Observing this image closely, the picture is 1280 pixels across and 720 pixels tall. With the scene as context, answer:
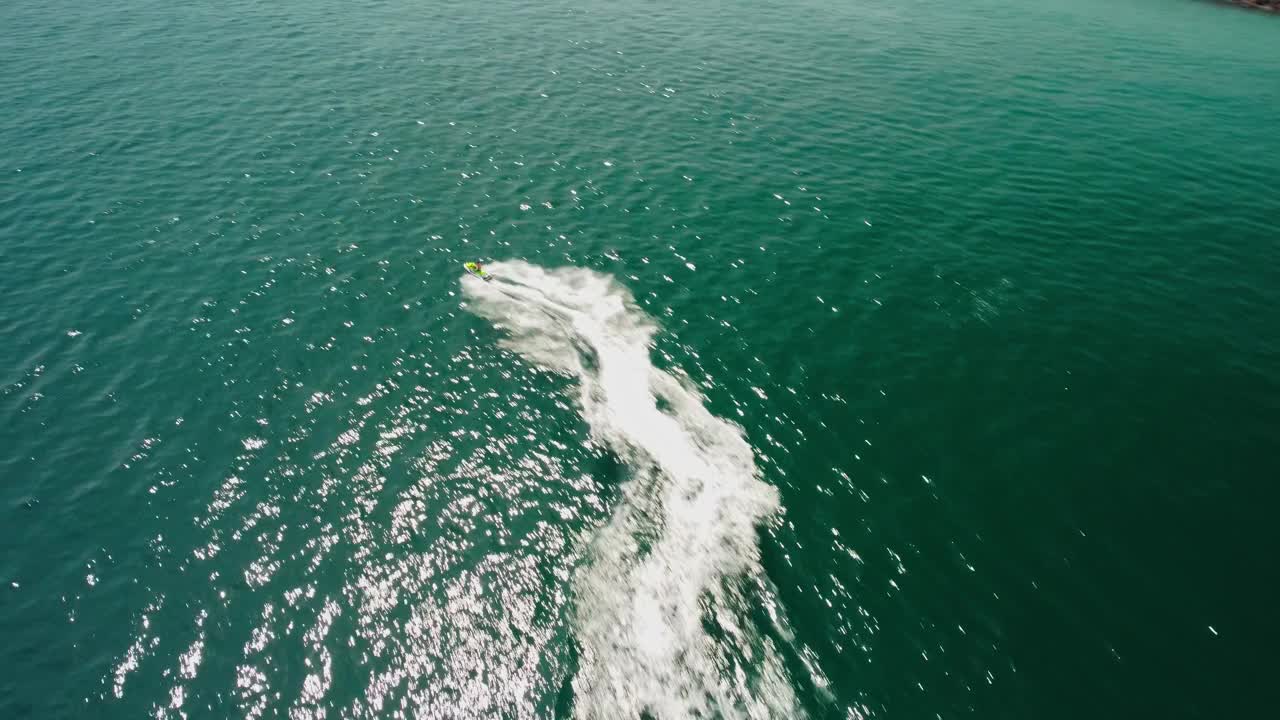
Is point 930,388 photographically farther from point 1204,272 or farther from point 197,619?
point 197,619

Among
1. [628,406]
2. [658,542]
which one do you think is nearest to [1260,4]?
[628,406]

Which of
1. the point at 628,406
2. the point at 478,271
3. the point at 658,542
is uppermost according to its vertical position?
the point at 478,271

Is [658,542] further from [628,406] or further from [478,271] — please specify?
[478,271]

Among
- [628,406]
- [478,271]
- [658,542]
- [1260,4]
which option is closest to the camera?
[658,542]

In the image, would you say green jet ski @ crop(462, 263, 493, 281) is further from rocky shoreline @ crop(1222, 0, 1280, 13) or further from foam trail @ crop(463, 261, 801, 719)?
rocky shoreline @ crop(1222, 0, 1280, 13)

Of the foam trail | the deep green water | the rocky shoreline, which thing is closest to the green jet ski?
the deep green water

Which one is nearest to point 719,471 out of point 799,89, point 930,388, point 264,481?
point 930,388
